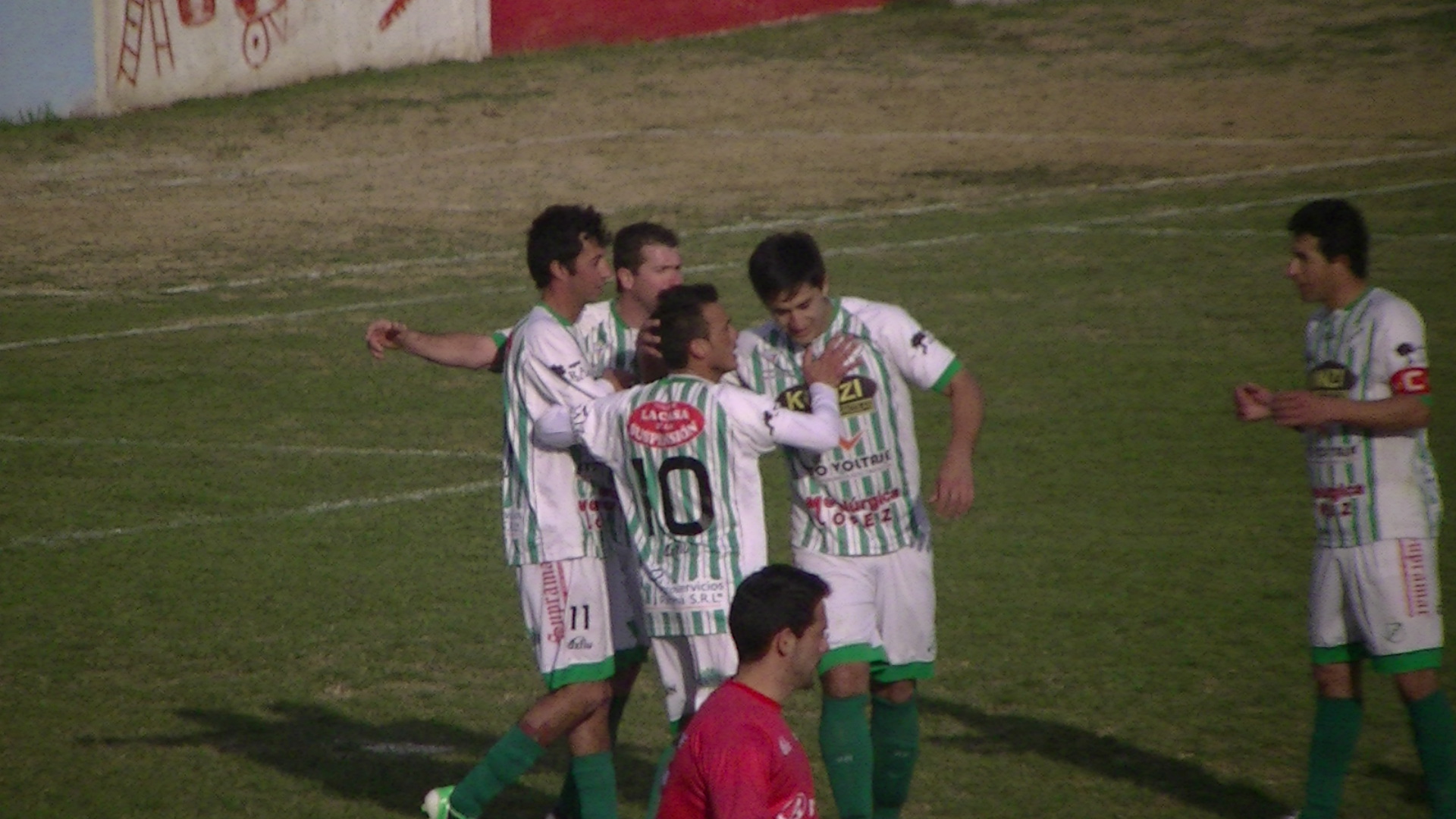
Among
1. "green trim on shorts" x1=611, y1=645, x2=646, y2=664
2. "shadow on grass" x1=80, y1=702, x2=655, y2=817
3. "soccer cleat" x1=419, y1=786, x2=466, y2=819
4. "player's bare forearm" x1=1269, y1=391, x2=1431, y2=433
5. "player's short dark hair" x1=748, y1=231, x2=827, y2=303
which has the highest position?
"player's short dark hair" x1=748, y1=231, x2=827, y2=303

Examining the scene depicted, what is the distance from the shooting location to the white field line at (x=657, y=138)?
22516 millimetres

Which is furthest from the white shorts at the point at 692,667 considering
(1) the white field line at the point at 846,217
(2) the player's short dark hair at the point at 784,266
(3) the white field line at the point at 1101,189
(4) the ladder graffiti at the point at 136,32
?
(4) the ladder graffiti at the point at 136,32

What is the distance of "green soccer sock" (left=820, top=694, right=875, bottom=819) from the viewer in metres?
6.44

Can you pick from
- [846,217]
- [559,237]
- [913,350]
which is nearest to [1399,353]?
[913,350]

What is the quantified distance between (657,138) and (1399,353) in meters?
18.3

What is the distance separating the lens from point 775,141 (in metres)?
23.9

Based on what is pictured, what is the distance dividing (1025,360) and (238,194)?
11.0 m

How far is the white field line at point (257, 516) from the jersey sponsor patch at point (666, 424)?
5.55m

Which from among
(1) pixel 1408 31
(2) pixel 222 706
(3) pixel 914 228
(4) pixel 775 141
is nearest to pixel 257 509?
(2) pixel 222 706

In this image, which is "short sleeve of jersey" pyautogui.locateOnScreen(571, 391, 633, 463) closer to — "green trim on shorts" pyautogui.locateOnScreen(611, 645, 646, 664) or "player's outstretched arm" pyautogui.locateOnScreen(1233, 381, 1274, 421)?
"green trim on shorts" pyautogui.locateOnScreen(611, 645, 646, 664)

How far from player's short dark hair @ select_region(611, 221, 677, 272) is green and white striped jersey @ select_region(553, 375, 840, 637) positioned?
85 cm

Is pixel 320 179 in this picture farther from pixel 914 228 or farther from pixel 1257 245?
pixel 1257 245

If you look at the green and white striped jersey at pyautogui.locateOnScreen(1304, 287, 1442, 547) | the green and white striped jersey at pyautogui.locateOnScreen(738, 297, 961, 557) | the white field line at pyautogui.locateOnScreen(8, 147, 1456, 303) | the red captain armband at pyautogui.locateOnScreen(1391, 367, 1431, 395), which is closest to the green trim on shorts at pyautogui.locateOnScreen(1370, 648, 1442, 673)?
the green and white striped jersey at pyautogui.locateOnScreen(1304, 287, 1442, 547)

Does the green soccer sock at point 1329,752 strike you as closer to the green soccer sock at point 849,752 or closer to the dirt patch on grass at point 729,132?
the green soccer sock at point 849,752
